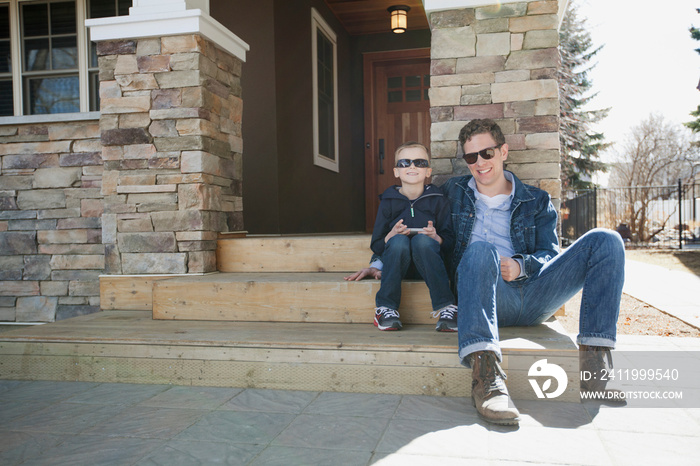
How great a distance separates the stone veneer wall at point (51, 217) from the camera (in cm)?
408

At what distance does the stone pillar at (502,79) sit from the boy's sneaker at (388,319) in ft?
3.24

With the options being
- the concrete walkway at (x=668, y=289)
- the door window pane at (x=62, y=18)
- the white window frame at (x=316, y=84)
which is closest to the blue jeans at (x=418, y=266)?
the concrete walkway at (x=668, y=289)

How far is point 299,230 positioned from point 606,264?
11.5 feet

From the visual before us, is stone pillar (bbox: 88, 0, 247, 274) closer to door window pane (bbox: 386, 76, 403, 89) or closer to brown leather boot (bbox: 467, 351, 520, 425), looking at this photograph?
brown leather boot (bbox: 467, 351, 520, 425)

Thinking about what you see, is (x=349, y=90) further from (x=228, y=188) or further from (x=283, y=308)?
(x=283, y=308)

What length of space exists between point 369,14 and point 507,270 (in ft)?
16.2

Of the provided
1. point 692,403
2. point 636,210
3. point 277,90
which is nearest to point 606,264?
point 692,403

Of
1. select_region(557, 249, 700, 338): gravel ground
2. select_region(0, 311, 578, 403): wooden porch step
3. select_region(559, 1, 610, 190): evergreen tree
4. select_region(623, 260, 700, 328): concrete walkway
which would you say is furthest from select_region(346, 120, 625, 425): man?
select_region(559, 1, 610, 190): evergreen tree

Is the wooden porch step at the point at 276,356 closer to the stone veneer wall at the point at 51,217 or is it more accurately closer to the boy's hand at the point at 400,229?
the boy's hand at the point at 400,229

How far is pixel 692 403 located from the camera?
81.7 inches

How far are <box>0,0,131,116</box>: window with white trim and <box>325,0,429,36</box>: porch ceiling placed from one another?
2.41 metres

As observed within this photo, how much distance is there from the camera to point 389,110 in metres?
7.13

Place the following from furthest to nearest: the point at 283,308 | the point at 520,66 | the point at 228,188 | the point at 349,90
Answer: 1. the point at 349,90
2. the point at 228,188
3. the point at 520,66
4. the point at 283,308

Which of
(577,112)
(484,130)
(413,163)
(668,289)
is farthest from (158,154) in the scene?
(577,112)
